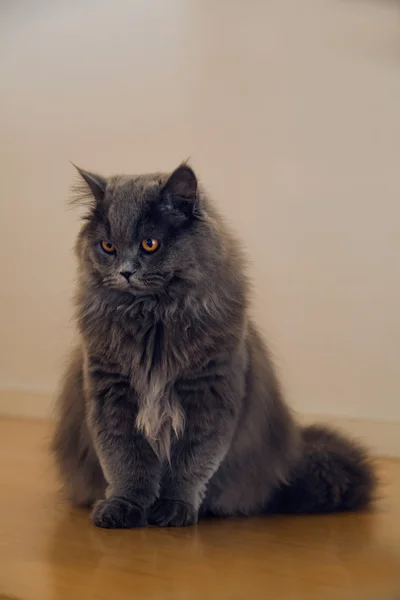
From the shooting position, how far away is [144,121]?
2822mm

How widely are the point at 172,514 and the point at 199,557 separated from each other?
197 mm

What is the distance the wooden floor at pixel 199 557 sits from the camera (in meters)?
1.28

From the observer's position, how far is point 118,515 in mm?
1588

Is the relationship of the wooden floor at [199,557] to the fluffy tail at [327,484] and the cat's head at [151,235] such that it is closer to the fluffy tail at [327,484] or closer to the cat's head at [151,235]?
the fluffy tail at [327,484]

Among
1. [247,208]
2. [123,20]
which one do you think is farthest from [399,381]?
[123,20]

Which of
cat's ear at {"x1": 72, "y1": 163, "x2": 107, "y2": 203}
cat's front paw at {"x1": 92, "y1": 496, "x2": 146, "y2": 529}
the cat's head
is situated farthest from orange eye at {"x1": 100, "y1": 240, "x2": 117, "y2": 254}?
cat's front paw at {"x1": 92, "y1": 496, "x2": 146, "y2": 529}

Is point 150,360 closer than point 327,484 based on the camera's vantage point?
Yes

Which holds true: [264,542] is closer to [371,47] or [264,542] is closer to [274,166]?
[274,166]

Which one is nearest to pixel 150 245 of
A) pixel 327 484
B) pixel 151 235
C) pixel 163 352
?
pixel 151 235

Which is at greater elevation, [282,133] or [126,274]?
[282,133]

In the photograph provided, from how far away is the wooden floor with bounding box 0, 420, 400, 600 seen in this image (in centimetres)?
128

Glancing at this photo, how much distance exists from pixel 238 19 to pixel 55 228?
42.5 inches

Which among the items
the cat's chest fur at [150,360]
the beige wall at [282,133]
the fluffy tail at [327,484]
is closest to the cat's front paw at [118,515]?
the cat's chest fur at [150,360]

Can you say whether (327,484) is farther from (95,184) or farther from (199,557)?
(95,184)
